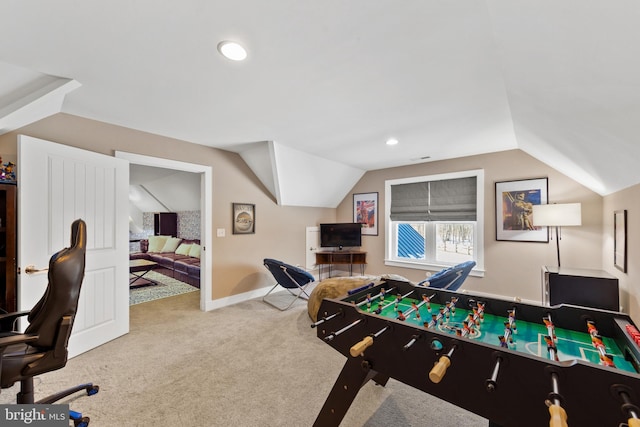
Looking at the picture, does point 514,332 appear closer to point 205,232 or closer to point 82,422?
point 82,422

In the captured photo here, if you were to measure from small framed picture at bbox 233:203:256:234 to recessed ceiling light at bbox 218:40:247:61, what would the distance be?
259cm

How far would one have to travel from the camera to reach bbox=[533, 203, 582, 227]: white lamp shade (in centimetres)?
301

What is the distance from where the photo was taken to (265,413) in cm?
171

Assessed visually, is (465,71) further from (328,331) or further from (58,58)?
(58,58)

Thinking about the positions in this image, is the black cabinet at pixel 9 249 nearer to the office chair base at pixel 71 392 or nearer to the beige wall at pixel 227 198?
the beige wall at pixel 227 198

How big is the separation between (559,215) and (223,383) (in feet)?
13.3

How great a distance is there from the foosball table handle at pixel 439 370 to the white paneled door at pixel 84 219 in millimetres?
3013

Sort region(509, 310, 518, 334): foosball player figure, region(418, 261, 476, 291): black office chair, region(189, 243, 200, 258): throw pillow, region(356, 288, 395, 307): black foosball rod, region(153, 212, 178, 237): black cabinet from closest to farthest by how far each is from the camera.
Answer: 1. region(509, 310, 518, 334): foosball player figure
2. region(356, 288, 395, 307): black foosball rod
3. region(418, 261, 476, 291): black office chair
4. region(189, 243, 200, 258): throw pillow
5. region(153, 212, 178, 237): black cabinet

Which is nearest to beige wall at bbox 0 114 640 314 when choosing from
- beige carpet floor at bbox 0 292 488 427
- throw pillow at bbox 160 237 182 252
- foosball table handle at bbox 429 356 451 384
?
beige carpet floor at bbox 0 292 488 427

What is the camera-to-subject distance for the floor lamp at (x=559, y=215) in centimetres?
301

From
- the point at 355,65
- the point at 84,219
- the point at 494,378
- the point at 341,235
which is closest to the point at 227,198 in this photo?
the point at 84,219

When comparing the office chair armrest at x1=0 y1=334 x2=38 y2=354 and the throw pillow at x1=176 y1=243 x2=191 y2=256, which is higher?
the office chair armrest at x1=0 y1=334 x2=38 y2=354

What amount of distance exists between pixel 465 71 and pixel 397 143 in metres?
1.74

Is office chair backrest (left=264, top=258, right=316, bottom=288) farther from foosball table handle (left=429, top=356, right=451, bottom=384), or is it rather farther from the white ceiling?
foosball table handle (left=429, top=356, right=451, bottom=384)
